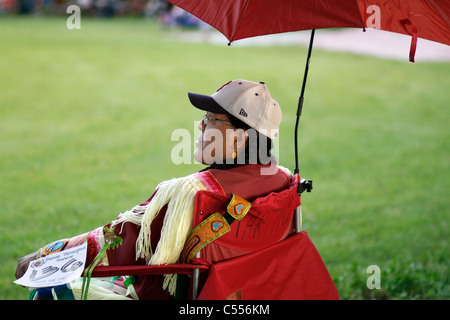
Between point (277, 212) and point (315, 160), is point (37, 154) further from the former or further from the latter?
point (277, 212)

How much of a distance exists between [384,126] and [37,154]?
527 cm

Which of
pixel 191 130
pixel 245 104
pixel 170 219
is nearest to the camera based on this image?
pixel 170 219

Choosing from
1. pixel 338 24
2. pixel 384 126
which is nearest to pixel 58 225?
pixel 338 24

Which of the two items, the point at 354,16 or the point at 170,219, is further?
the point at 354,16

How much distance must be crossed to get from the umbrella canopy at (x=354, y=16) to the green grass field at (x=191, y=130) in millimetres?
2034

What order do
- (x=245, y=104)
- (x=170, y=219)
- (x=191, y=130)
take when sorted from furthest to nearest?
(x=191, y=130) → (x=245, y=104) → (x=170, y=219)

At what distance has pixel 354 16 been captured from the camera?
230 cm

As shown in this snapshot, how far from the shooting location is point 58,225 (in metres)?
4.96

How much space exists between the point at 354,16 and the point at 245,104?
0.59 m

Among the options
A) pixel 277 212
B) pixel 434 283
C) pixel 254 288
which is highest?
pixel 277 212

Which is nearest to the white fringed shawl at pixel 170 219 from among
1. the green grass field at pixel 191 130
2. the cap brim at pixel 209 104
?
the cap brim at pixel 209 104

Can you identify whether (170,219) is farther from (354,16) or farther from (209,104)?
(354,16)

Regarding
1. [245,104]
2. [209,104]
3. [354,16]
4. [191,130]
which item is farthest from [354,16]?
[191,130]

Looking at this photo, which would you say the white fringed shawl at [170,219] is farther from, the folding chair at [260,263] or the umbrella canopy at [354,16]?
the umbrella canopy at [354,16]
